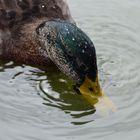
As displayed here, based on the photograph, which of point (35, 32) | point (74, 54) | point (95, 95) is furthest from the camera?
point (35, 32)

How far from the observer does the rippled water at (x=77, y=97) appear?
6066 mm

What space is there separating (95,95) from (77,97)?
189 millimetres

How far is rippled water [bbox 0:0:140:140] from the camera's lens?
607 centimetres

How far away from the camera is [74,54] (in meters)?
6.58

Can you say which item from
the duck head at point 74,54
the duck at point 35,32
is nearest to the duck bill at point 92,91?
the duck head at point 74,54

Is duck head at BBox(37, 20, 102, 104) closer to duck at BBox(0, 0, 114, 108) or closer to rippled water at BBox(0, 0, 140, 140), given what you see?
duck at BBox(0, 0, 114, 108)

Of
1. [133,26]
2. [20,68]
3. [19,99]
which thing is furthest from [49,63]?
[133,26]

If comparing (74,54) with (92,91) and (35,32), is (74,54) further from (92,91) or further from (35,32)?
(35,32)

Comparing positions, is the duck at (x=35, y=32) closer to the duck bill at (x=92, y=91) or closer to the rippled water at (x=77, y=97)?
the rippled water at (x=77, y=97)

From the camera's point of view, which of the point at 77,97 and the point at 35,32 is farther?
the point at 35,32

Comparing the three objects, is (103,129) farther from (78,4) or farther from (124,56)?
(78,4)

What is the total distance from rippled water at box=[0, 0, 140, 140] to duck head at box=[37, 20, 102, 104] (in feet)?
0.42

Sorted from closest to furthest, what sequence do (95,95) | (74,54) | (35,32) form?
(95,95) → (74,54) → (35,32)

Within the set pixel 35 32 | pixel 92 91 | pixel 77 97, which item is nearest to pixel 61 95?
pixel 77 97
